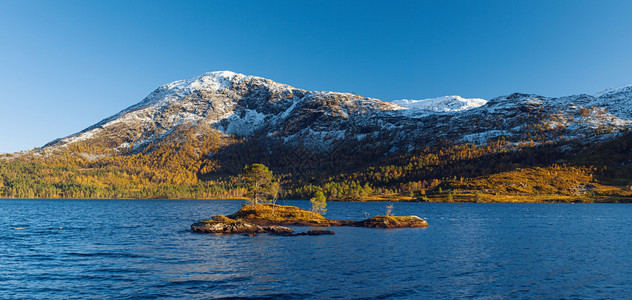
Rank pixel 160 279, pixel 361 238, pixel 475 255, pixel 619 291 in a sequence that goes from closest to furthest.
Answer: pixel 619 291
pixel 160 279
pixel 475 255
pixel 361 238

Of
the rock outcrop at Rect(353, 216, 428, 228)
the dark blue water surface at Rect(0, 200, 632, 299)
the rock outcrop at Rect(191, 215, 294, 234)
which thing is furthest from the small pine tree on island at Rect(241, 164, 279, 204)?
the dark blue water surface at Rect(0, 200, 632, 299)

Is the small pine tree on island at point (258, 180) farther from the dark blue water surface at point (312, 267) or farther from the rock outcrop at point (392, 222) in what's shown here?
the dark blue water surface at point (312, 267)

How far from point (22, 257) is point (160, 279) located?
3088cm

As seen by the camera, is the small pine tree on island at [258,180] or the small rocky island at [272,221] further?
the small pine tree on island at [258,180]

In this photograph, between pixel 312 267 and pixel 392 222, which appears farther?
pixel 392 222

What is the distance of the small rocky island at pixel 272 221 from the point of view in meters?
92.3

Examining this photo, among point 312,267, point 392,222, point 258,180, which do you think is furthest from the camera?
point 258,180

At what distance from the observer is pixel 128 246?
6812cm

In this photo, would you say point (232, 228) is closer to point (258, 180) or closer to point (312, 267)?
point (258, 180)

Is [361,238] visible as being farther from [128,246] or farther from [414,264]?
[128,246]

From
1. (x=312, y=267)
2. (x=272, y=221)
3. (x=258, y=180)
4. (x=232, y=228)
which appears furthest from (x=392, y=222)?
(x=312, y=267)

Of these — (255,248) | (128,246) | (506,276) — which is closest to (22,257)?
(128,246)

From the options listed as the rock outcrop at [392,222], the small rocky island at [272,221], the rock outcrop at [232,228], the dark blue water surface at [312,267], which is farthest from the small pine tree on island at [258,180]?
the dark blue water surface at [312,267]

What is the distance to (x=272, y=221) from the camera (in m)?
112
